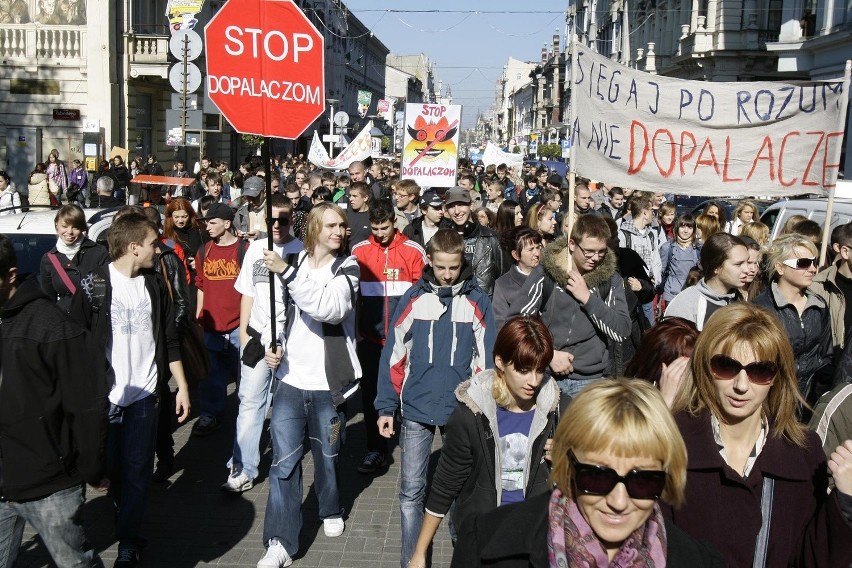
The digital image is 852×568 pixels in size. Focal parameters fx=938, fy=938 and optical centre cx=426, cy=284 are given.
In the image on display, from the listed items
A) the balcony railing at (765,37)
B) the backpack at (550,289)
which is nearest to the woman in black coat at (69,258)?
the backpack at (550,289)

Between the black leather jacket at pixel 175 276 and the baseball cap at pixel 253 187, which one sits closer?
the black leather jacket at pixel 175 276

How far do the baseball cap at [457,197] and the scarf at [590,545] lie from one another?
20.0 feet

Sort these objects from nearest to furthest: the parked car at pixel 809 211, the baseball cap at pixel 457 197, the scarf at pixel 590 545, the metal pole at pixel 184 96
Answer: the scarf at pixel 590 545, the baseball cap at pixel 457 197, the parked car at pixel 809 211, the metal pole at pixel 184 96

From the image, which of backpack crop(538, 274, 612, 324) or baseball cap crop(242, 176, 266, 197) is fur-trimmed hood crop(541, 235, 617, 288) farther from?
baseball cap crop(242, 176, 266, 197)

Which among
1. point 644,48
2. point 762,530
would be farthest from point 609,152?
point 644,48

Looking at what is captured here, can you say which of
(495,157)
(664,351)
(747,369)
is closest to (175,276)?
(664,351)

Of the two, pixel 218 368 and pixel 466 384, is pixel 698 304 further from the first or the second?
pixel 218 368

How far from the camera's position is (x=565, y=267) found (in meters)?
5.38

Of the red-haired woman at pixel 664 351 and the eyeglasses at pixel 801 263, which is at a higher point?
the eyeglasses at pixel 801 263

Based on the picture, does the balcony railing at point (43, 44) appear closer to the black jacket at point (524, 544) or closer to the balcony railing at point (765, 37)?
the balcony railing at point (765, 37)

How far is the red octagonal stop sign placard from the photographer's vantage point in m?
5.21

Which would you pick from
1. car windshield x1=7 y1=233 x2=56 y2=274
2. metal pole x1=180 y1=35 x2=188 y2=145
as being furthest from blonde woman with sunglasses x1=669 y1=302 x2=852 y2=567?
metal pole x1=180 y1=35 x2=188 y2=145

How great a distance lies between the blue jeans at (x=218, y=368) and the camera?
24.8 ft

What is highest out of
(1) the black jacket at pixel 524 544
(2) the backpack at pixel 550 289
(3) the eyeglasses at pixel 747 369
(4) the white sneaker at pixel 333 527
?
(3) the eyeglasses at pixel 747 369
